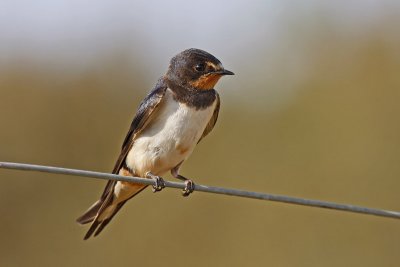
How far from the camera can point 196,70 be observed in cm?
636

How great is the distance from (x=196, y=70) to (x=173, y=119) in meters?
0.39

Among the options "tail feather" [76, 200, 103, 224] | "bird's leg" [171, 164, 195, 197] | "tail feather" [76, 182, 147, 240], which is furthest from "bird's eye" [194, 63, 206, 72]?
"tail feather" [76, 200, 103, 224]

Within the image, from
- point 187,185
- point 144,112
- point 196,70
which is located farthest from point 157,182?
point 196,70

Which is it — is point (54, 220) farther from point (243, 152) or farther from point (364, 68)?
point (364, 68)

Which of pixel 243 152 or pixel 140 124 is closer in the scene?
pixel 140 124

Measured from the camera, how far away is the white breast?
610cm

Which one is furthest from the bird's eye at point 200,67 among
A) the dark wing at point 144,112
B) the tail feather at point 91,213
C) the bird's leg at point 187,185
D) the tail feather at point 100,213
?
the tail feather at point 91,213

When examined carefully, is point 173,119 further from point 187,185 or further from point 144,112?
point 187,185

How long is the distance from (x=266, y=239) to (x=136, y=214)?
57.2 inches

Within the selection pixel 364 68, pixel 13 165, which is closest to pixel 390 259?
pixel 364 68

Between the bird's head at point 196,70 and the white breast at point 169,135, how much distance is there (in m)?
0.14

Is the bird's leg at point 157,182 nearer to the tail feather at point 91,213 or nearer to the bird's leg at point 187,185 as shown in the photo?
the bird's leg at point 187,185

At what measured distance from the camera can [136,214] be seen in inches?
465

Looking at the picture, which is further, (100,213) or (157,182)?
(100,213)
